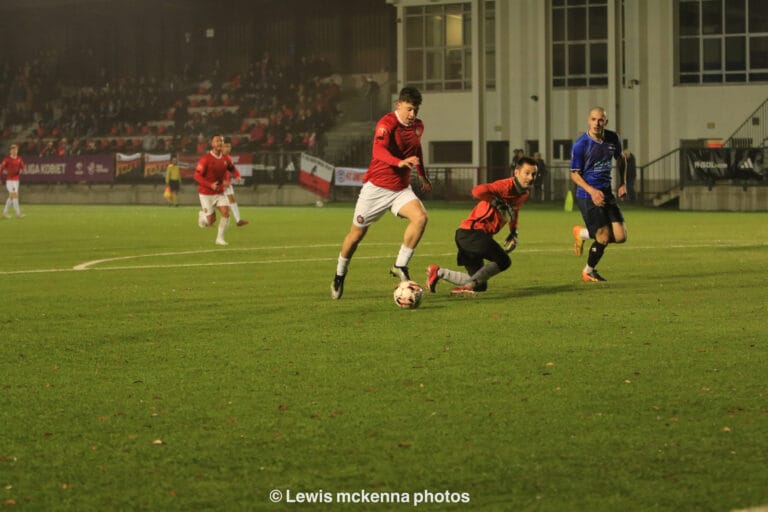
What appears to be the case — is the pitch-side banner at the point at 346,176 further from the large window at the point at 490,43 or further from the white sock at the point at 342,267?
the white sock at the point at 342,267

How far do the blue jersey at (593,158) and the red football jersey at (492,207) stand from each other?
2219mm

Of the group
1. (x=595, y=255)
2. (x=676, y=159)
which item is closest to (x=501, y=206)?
(x=595, y=255)

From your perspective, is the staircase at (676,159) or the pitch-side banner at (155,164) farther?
the pitch-side banner at (155,164)

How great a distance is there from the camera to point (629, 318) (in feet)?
37.1

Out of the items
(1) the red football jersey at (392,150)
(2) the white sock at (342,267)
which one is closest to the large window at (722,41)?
(1) the red football jersey at (392,150)

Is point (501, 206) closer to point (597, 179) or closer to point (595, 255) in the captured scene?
point (595, 255)

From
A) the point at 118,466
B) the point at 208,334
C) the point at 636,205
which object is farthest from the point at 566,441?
the point at 636,205

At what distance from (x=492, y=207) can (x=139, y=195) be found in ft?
Answer: 147

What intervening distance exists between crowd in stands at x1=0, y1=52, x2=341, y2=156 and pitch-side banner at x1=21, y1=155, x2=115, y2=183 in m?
1.30

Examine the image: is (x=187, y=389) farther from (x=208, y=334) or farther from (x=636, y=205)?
(x=636, y=205)

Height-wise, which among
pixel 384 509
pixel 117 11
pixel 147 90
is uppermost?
pixel 117 11

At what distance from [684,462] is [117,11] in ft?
224

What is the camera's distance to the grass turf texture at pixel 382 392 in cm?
551

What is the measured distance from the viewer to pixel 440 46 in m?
56.7
